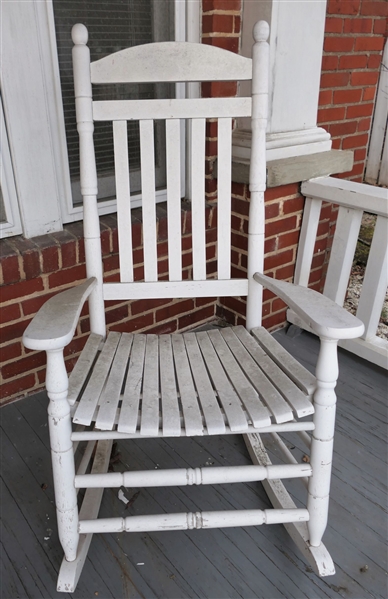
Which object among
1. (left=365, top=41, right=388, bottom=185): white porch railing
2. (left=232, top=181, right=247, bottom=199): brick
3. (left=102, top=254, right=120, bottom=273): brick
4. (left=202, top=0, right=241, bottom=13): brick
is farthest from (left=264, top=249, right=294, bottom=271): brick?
(left=365, top=41, right=388, bottom=185): white porch railing

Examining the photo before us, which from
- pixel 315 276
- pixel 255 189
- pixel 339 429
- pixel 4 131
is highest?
pixel 4 131

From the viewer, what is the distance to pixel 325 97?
2.24 metres

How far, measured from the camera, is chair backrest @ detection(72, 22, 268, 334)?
1.38m

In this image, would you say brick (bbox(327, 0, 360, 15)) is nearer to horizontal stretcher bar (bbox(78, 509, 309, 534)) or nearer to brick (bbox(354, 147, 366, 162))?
brick (bbox(354, 147, 366, 162))

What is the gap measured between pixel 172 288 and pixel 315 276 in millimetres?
1140

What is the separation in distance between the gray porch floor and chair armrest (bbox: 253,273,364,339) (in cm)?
64

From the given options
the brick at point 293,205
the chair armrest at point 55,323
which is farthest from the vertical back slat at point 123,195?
the brick at point 293,205

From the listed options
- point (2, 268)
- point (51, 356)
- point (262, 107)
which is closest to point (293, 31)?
point (262, 107)

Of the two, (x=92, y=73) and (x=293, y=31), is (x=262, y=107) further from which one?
(x=293, y=31)

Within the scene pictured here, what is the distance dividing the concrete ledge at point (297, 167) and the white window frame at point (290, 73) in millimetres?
35

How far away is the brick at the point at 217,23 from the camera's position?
1846 mm

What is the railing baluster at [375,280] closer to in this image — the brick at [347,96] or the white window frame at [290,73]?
the white window frame at [290,73]

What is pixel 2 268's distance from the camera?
1.64m

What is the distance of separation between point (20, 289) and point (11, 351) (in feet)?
0.76
